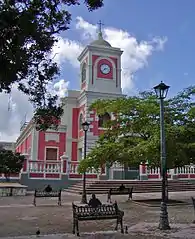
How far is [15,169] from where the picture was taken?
22.5m

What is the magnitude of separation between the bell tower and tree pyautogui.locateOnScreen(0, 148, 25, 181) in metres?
11.3

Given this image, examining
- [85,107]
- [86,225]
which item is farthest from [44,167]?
[86,225]

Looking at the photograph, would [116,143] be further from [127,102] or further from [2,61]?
[2,61]

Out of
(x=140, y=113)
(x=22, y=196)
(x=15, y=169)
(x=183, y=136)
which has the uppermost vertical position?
(x=140, y=113)

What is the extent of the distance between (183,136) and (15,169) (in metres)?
12.3

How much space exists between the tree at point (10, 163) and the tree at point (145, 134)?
8023mm

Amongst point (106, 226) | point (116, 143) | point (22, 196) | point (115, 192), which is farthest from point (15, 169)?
point (106, 226)

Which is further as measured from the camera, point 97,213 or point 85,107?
point 85,107

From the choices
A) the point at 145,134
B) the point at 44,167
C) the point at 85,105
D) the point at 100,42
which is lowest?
the point at 44,167

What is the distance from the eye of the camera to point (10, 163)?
72.2ft

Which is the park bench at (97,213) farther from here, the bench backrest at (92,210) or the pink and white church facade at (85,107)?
the pink and white church facade at (85,107)

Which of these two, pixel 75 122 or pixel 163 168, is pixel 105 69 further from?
pixel 163 168

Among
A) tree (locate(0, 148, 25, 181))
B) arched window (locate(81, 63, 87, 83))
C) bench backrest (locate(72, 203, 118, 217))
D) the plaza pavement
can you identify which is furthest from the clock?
bench backrest (locate(72, 203, 118, 217))

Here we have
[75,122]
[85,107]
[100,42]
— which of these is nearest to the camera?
[85,107]
